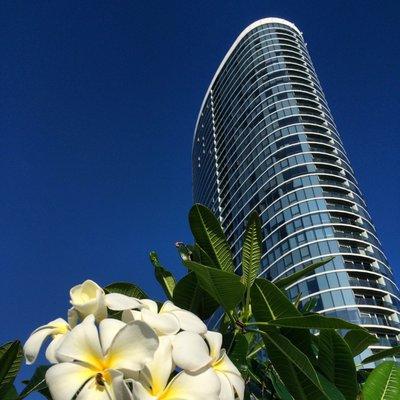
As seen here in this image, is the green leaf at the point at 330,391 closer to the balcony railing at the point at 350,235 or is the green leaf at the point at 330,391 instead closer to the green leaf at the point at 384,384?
the green leaf at the point at 384,384

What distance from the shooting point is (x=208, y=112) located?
236 feet

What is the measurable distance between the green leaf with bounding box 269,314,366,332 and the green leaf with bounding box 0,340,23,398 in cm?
69

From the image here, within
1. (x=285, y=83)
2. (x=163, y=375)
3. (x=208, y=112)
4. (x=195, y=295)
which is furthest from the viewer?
(x=208, y=112)

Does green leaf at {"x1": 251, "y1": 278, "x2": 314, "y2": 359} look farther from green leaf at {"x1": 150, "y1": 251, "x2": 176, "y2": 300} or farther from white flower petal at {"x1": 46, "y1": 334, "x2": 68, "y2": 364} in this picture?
white flower petal at {"x1": 46, "y1": 334, "x2": 68, "y2": 364}

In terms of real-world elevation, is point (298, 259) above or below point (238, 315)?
above

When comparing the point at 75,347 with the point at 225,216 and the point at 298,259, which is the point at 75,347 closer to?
the point at 298,259

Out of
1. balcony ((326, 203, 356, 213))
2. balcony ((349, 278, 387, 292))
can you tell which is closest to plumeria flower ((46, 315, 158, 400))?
balcony ((349, 278, 387, 292))

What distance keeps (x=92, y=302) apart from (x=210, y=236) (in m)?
0.58

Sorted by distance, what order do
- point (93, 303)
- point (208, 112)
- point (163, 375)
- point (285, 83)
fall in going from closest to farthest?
point (163, 375) → point (93, 303) → point (285, 83) → point (208, 112)

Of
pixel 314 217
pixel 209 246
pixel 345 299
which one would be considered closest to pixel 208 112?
pixel 314 217

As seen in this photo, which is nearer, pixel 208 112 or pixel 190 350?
pixel 190 350

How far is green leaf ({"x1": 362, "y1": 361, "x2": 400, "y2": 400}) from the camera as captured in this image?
1213 millimetres

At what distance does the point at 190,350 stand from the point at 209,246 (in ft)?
2.13

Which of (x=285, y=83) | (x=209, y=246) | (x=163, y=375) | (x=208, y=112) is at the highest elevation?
(x=208, y=112)
